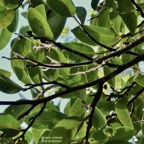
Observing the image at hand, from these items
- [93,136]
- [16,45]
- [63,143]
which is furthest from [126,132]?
[16,45]

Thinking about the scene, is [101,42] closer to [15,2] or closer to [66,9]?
[66,9]

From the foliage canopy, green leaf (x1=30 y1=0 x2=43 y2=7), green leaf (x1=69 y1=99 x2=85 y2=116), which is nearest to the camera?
the foliage canopy

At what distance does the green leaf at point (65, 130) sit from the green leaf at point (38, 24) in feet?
0.89

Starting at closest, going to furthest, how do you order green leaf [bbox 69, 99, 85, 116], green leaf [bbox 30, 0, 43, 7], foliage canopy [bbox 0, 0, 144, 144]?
foliage canopy [bbox 0, 0, 144, 144] < green leaf [bbox 69, 99, 85, 116] < green leaf [bbox 30, 0, 43, 7]

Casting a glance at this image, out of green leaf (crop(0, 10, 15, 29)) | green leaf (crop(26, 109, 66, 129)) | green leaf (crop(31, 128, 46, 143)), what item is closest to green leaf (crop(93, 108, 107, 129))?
green leaf (crop(26, 109, 66, 129))

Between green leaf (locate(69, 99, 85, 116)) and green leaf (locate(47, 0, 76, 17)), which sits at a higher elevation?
green leaf (locate(47, 0, 76, 17))

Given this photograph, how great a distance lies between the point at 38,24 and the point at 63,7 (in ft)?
0.32

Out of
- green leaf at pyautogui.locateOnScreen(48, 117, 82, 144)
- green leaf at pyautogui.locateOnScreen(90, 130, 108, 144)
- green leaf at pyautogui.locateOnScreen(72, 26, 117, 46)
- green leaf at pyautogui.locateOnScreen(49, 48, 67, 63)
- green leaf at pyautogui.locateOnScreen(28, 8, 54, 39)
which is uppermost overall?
green leaf at pyautogui.locateOnScreen(28, 8, 54, 39)

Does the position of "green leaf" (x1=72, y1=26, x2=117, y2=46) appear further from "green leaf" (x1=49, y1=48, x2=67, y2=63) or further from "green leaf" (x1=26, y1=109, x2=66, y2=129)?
"green leaf" (x1=26, y1=109, x2=66, y2=129)

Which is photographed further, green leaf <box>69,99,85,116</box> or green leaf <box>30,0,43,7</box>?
green leaf <box>30,0,43,7</box>

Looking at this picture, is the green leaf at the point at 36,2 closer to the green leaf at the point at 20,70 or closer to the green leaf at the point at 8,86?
the green leaf at the point at 20,70

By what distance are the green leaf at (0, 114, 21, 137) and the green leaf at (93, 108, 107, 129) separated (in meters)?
0.24

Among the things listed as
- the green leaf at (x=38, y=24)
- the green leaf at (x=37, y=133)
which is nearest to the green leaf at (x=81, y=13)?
the green leaf at (x=38, y=24)

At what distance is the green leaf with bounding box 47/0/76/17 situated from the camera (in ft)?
3.83
